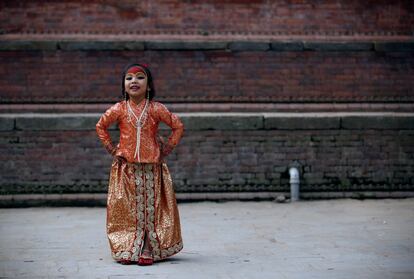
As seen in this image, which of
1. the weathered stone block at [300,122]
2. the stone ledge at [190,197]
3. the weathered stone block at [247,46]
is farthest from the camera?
the weathered stone block at [247,46]

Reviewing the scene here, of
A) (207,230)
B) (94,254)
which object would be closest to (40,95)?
(207,230)

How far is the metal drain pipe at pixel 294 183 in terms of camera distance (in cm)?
1251

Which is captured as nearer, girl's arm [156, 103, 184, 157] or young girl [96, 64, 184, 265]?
young girl [96, 64, 184, 265]

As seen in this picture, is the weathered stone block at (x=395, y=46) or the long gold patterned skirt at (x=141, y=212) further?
the weathered stone block at (x=395, y=46)

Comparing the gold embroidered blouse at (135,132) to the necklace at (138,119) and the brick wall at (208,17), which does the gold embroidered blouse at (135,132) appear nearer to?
the necklace at (138,119)

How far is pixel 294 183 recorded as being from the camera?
12.5 meters

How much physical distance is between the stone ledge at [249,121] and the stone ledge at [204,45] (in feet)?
3.36

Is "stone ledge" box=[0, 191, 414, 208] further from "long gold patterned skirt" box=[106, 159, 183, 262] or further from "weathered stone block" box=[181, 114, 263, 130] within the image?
"long gold patterned skirt" box=[106, 159, 183, 262]

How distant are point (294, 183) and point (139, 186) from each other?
5.02 metres

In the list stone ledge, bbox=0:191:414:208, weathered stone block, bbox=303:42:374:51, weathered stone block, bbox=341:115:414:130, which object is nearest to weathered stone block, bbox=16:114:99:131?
stone ledge, bbox=0:191:414:208

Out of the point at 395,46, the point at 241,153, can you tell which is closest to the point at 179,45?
the point at 241,153

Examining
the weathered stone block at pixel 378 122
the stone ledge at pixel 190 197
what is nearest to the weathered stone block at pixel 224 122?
the stone ledge at pixel 190 197

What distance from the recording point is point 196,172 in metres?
12.7

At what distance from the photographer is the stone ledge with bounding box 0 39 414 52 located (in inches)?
505
